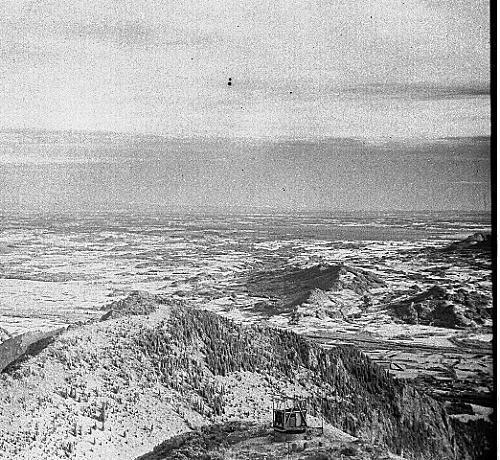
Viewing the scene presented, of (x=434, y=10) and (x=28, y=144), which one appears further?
(x=28, y=144)

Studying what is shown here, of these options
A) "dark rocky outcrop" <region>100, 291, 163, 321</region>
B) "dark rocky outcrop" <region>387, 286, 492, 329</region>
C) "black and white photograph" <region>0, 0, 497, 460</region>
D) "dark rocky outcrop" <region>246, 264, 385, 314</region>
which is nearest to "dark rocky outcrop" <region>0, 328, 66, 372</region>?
"black and white photograph" <region>0, 0, 497, 460</region>

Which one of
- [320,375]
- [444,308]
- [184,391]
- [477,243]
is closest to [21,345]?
[184,391]

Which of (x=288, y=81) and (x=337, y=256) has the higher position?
(x=288, y=81)

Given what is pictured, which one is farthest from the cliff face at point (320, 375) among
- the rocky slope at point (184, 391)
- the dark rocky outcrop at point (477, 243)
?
the dark rocky outcrop at point (477, 243)

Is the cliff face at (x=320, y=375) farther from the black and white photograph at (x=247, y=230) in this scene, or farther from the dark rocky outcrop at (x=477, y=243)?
the dark rocky outcrop at (x=477, y=243)

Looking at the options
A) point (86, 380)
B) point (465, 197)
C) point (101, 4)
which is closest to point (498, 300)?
point (465, 197)

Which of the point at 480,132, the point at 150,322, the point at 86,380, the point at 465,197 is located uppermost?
the point at 480,132

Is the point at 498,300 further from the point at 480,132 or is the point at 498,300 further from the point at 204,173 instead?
the point at 204,173

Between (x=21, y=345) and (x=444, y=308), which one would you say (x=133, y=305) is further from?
(x=444, y=308)

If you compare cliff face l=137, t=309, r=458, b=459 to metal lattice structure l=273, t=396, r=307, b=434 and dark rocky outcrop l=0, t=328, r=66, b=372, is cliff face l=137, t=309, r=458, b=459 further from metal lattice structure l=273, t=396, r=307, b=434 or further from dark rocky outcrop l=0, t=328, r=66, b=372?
dark rocky outcrop l=0, t=328, r=66, b=372
